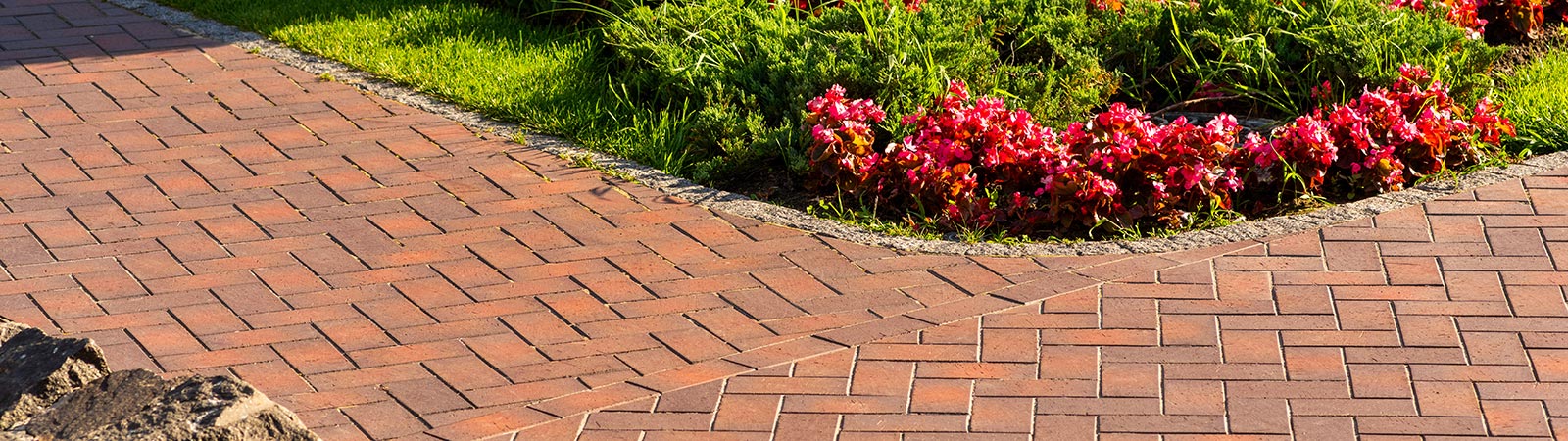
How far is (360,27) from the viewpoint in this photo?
7.66m

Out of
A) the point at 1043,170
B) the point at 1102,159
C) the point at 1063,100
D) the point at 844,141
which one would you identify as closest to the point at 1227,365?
the point at 1102,159

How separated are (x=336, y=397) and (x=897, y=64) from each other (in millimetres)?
2751

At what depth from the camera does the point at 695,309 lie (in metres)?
4.73

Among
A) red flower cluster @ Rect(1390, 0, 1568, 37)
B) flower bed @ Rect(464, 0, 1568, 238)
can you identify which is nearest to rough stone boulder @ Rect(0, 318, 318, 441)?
flower bed @ Rect(464, 0, 1568, 238)

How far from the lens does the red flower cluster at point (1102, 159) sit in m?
5.44

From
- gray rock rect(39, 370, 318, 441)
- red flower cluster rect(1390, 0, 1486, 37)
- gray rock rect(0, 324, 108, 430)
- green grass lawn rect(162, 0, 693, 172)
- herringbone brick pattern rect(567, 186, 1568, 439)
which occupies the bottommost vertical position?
green grass lawn rect(162, 0, 693, 172)

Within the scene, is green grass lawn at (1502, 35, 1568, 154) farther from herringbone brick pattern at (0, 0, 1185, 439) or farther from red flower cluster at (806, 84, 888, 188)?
red flower cluster at (806, 84, 888, 188)

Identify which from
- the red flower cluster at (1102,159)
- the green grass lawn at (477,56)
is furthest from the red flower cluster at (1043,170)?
the green grass lawn at (477,56)

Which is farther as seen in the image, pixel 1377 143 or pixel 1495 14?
pixel 1495 14

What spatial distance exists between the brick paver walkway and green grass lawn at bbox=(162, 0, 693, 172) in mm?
358

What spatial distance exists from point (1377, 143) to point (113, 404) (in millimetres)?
4283

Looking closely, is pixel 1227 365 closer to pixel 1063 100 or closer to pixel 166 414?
pixel 1063 100

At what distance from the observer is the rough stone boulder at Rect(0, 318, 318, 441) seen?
296 centimetres

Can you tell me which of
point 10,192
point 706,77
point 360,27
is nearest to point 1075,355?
point 706,77
